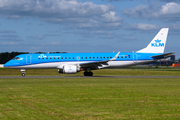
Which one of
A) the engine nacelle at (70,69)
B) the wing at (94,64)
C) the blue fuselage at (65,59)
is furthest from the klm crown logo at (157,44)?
the engine nacelle at (70,69)

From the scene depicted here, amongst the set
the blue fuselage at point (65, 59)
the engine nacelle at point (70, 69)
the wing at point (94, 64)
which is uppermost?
the blue fuselage at point (65, 59)

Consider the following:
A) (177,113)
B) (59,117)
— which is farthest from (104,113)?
(177,113)

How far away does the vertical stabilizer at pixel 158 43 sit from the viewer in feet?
145

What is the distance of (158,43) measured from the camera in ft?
146

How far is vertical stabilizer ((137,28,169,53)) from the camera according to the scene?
44.2 metres

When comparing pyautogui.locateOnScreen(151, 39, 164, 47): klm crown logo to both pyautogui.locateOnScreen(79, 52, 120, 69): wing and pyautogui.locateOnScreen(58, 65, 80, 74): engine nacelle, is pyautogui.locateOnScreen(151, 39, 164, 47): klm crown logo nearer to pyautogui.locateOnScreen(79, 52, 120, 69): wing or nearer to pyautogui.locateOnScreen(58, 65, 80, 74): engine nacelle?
pyautogui.locateOnScreen(79, 52, 120, 69): wing

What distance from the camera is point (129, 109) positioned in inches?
470

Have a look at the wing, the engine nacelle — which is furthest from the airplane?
the engine nacelle

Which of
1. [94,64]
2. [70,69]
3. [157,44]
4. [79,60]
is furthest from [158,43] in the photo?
[70,69]

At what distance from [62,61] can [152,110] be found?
30.4 m

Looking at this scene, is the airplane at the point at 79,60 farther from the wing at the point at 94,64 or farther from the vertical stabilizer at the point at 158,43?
the vertical stabilizer at the point at 158,43

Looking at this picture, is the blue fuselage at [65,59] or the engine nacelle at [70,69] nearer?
the engine nacelle at [70,69]

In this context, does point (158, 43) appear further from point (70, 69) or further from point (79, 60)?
point (70, 69)

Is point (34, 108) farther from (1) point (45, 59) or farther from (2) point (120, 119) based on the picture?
(1) point (45, 59)
